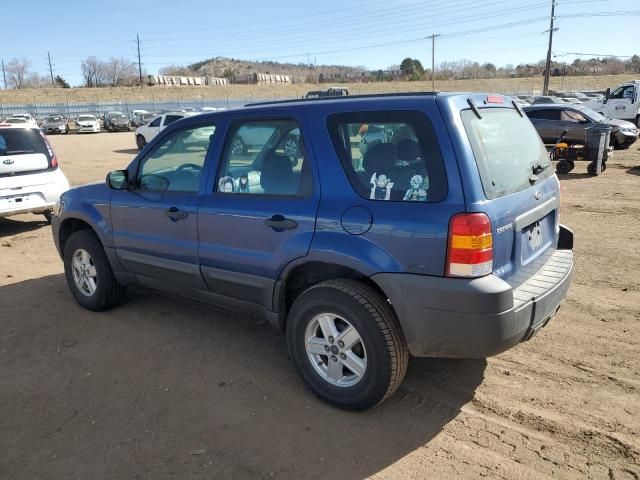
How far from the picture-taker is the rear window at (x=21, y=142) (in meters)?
7.69

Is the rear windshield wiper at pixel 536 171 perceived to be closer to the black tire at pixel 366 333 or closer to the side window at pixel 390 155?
the side window at pixel 390 155

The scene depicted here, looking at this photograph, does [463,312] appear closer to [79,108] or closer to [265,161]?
→ [265,161]

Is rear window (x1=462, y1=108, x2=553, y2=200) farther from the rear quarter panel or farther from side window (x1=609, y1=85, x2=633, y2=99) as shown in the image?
side window (x1=609, y1=85, x2=633, y2=99)

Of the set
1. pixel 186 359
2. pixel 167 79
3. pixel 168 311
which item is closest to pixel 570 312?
pixel 186 359

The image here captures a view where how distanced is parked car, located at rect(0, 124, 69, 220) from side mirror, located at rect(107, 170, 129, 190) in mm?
4187

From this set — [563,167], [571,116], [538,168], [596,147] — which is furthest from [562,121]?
[538,168]

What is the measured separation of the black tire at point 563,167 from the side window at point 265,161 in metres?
11.8

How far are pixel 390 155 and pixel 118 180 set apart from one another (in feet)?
8.30

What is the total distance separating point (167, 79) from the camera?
391 feet

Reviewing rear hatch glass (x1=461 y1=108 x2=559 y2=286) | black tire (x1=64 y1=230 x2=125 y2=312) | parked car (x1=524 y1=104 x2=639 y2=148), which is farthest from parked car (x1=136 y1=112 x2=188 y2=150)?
rear hatch glass (x1=461 y1=108 x2=559 y2=286)

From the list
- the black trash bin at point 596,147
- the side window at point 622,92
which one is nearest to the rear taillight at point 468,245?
the black trash bin at point 596,147

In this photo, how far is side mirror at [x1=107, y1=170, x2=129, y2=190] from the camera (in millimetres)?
4402

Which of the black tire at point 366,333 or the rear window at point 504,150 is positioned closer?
the rear window at point 504,150

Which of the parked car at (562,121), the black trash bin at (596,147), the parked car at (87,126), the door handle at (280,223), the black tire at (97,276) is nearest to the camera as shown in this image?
the door handle at (280,223)
